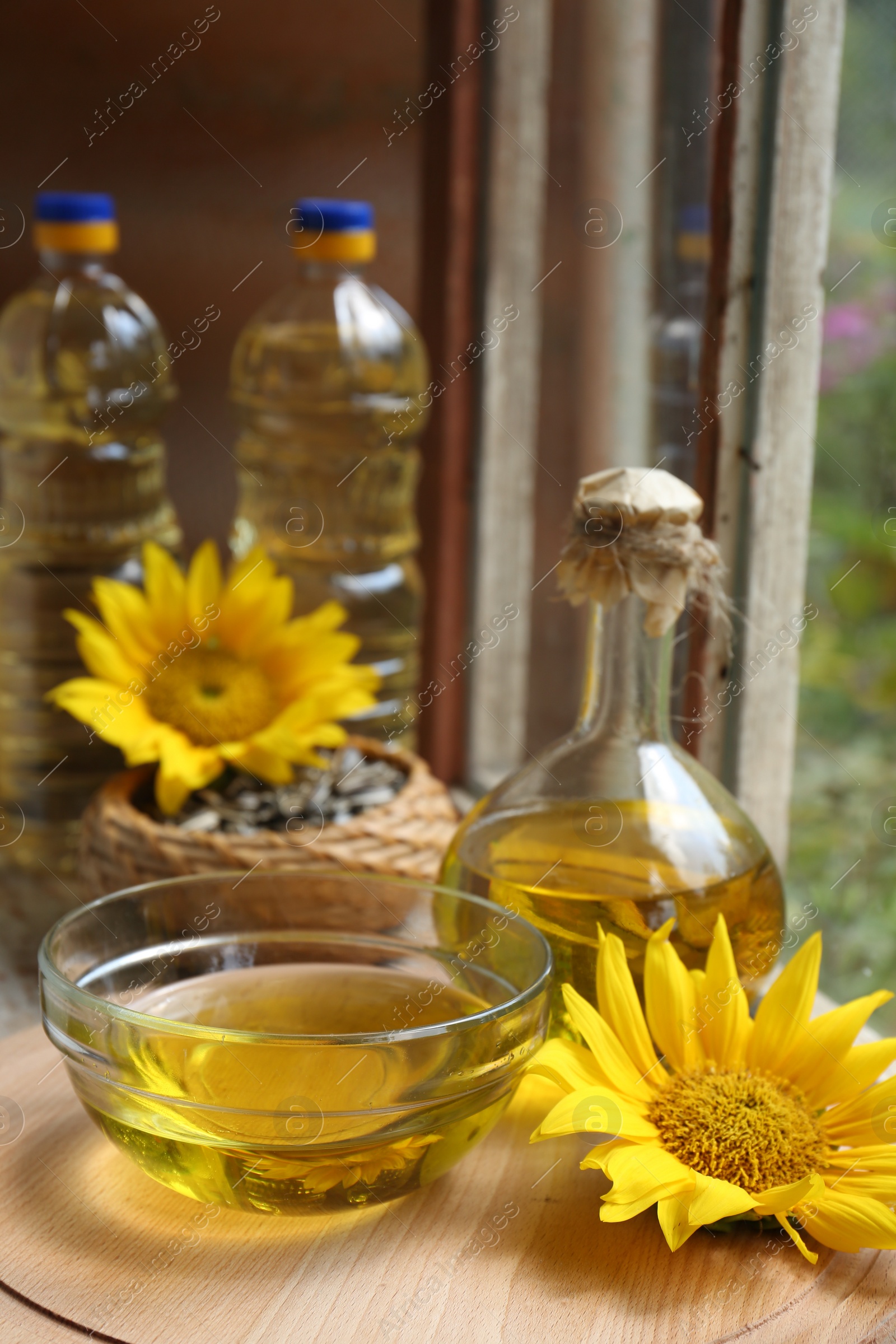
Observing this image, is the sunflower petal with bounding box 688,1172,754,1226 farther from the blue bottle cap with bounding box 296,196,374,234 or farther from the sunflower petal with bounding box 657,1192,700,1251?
the blue bottle cap with bounding box 296,196,374,234

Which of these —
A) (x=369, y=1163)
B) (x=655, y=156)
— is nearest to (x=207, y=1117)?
(x=369, y=1163)

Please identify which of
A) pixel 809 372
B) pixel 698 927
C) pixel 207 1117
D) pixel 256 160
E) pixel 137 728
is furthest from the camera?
pixel 256 160

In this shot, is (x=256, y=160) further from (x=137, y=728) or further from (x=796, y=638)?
(x=796, y=638)

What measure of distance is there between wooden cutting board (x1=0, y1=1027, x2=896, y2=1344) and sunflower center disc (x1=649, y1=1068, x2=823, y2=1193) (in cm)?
2

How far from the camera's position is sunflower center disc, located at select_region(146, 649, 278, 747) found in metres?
0.80

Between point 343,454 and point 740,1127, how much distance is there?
0.68m

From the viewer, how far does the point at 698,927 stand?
1.79ft

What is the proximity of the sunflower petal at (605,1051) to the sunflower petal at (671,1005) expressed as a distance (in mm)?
16

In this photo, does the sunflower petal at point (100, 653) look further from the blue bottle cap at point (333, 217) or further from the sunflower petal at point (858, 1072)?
the sunflower petal at point (858, 1072)

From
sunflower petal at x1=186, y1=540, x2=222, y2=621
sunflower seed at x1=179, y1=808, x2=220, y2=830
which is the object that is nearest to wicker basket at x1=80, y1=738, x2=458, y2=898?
sunflower seed at x1=179, y1=808, x2=220, y2=830

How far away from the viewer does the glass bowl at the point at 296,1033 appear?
17.1 inches

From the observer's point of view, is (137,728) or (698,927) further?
(137,728)

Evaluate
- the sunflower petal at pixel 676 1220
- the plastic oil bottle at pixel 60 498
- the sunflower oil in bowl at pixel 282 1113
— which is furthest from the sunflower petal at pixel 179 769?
the sunflower petal at pixel 676 1220

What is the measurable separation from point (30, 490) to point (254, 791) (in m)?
0.31
